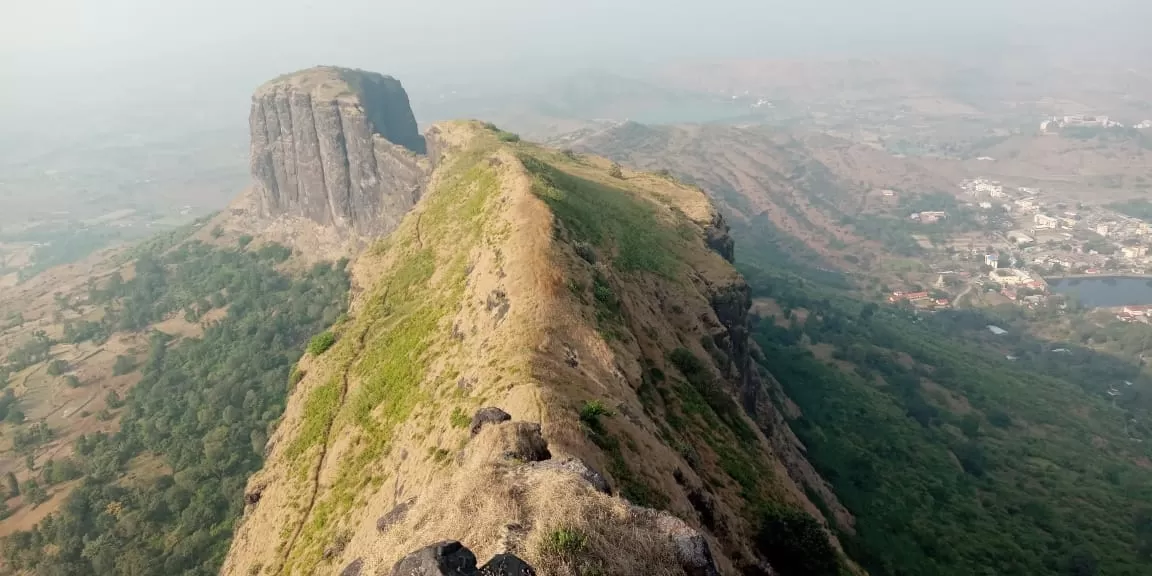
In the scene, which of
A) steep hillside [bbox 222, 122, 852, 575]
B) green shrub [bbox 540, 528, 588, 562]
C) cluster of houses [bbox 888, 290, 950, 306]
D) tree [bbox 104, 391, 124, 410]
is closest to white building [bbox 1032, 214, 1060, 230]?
cluster of houses [bbox 888, 290, 950, 306]

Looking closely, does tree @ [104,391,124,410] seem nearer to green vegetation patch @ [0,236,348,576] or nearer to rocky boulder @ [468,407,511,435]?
green vegetation patch @ [0,236,348,576]

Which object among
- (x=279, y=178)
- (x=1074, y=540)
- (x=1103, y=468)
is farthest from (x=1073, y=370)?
(x=279, y=178)

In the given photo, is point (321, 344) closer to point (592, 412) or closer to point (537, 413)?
point (537, 413)

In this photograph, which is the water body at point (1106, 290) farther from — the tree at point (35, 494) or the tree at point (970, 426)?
the tree at point (35, 494)

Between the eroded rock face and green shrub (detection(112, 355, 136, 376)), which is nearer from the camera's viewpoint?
the eroded rock face

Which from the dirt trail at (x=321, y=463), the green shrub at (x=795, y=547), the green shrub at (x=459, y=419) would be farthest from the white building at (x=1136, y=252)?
the green shrub at (x=459, y=419)
